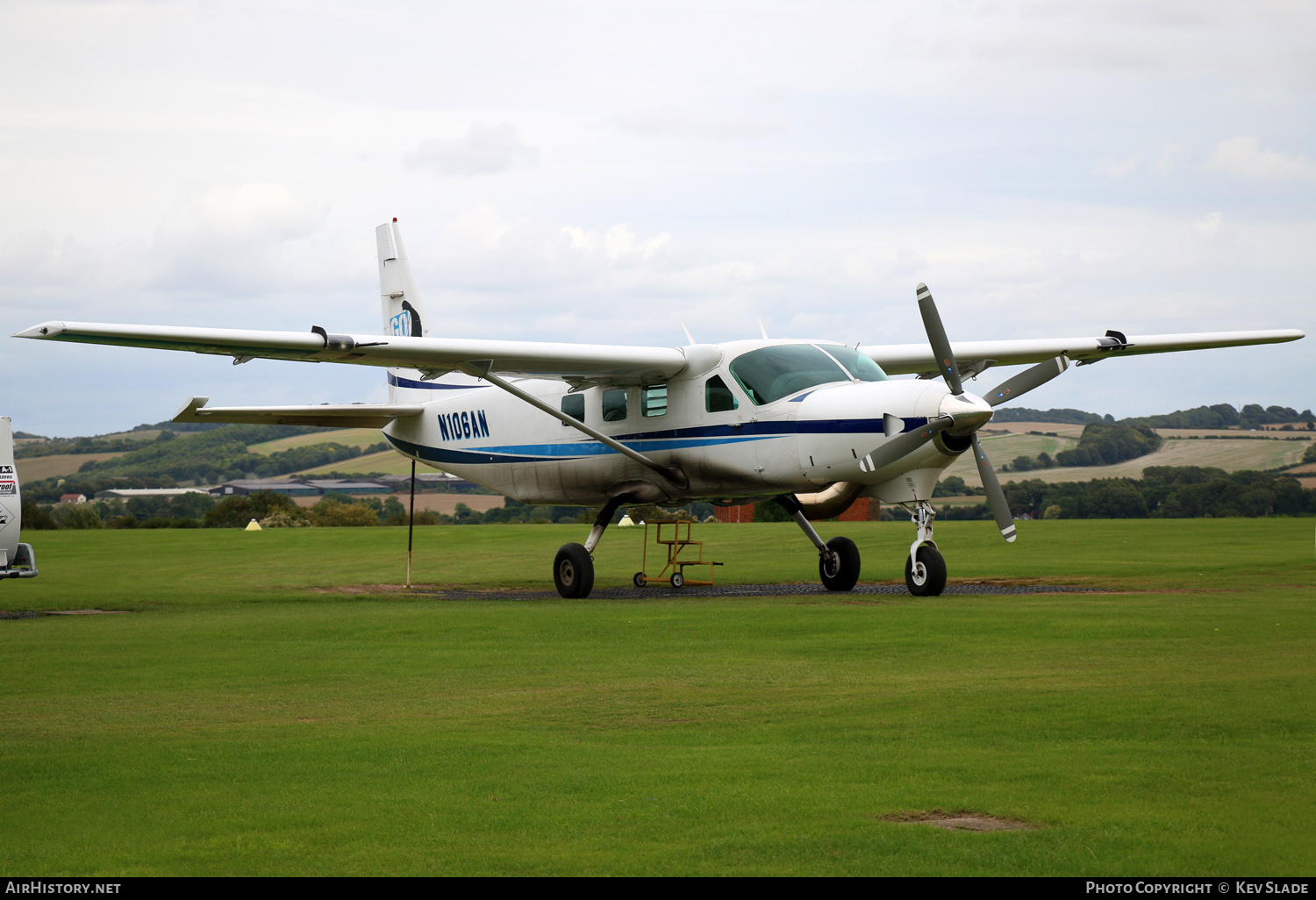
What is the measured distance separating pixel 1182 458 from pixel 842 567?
182ft

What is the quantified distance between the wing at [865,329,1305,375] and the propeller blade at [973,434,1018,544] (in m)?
5.02

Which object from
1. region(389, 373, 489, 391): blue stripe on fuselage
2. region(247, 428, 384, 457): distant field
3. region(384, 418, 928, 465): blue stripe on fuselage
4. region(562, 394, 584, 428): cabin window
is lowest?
region(384, 418, 928, 465): blue stripe on fuselage

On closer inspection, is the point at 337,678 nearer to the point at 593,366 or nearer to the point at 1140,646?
the point at 1140,646

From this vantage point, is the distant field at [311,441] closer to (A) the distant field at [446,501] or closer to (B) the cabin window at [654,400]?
(A) the distant field at [446,501]

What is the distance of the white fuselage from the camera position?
16750mm

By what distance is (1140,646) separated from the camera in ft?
36.7

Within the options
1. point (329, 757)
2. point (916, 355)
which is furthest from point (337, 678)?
point (916, 355)

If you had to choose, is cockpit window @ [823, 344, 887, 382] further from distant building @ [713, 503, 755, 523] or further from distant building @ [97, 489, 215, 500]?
distant building @ [97, 489, 215, 500]

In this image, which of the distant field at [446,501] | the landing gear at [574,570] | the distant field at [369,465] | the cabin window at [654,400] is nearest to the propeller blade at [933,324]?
the cabin window at [654,400]

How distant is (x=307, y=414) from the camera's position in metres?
22.3

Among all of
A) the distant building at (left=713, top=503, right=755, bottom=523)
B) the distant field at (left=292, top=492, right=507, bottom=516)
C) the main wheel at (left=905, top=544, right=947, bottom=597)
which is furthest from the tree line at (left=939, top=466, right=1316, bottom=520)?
the main wheel at (left=905, top=544, right=947, bottom=597)

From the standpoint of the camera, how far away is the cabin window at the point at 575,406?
20891 millimetres

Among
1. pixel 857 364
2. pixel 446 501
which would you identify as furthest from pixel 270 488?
pixel 857 364

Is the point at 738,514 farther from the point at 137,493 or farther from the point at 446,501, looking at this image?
the point at 137,493
